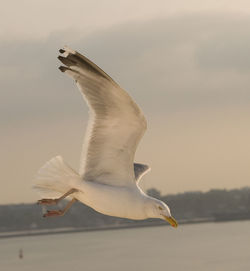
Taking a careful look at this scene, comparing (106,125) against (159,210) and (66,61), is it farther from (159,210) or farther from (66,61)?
(159,210)

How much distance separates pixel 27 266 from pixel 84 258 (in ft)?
27.0

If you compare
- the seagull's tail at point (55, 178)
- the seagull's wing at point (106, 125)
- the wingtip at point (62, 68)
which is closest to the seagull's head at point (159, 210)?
the seagull's wing at point (106, 125)

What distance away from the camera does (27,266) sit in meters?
84.2

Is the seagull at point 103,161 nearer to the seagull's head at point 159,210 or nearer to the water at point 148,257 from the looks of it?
the seagull's head at point 159,210

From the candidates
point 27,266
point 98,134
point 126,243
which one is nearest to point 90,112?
point 98,134

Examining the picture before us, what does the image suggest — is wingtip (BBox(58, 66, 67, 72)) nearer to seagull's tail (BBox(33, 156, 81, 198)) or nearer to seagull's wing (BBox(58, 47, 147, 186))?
seagull's wing (BBox(58, 47, 147, 186))

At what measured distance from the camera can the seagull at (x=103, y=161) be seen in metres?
6.28

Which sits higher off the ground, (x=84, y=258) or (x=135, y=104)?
(x=84, y=258)

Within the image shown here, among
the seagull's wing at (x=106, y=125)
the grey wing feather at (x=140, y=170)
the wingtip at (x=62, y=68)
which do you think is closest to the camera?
the wingtip at (x=62, y=68)

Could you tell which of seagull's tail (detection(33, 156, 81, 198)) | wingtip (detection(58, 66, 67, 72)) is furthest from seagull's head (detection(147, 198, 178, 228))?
wingtip (detection(58, 66, 67, 72))

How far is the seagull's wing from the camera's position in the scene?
6.27 metres

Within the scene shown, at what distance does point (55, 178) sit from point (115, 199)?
693mm

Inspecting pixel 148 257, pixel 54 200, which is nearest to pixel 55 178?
pixel 54 200

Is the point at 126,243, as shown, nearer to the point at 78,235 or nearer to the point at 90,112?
the point at 78,235
